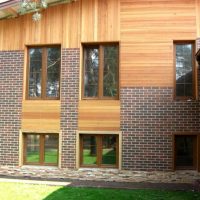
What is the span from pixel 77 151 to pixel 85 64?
8.53 ft

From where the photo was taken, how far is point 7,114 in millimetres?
10461

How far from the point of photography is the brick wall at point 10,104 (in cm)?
1035

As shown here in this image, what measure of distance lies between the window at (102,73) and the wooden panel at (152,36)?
1.04 feet

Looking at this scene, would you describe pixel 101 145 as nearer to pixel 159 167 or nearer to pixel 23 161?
pixel 159 167

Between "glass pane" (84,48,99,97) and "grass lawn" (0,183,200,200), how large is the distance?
296 cm

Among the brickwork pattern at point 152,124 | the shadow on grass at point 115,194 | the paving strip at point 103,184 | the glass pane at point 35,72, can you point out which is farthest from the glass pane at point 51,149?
the brickwork pattern at point 152,124

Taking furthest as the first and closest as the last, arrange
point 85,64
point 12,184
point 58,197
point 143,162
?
1. point 85,64
2. point 143,162
3. point 12,184
4. point 58,197

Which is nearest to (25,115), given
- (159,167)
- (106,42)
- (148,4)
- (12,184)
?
(12,184)

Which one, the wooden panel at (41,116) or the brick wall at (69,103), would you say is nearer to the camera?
the brick wall at (69,103)

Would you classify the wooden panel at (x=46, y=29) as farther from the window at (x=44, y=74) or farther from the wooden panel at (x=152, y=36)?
the wooden panel at (x=152, y=36)

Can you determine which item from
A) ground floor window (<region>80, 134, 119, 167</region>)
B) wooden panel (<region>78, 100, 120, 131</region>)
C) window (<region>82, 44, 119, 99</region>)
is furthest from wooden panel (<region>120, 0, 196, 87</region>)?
ground floor window (<region>80, 134, 119, 167</region>)

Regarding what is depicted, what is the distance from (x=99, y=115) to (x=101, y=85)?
0.89 meters

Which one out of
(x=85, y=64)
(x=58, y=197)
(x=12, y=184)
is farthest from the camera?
(x=85, y=64)

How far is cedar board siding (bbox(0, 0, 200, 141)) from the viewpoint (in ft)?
32.2
